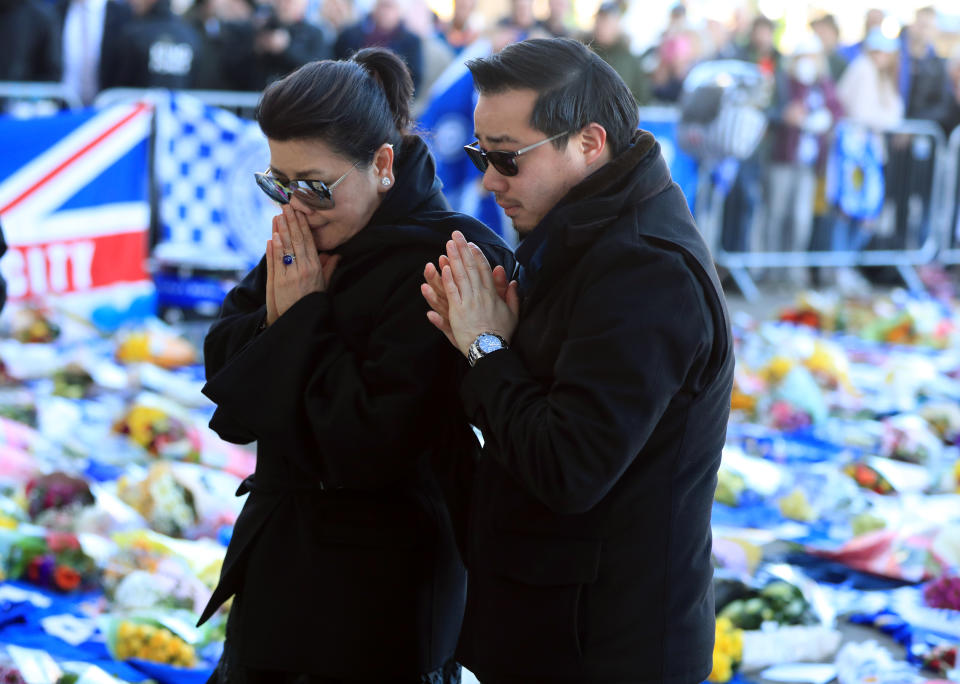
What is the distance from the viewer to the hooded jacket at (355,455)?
94.5 inches

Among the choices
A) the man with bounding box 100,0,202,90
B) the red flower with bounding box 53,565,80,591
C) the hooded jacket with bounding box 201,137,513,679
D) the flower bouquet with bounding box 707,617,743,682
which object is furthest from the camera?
the man with bounding box 100,0,202,90

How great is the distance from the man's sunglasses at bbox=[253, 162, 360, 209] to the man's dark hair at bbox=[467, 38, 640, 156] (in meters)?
0.41

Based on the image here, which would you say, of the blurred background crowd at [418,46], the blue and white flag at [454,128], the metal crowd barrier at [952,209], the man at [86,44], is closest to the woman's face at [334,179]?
the blue and white flag at [454,128]

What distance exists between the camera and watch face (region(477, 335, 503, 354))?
7.37ft

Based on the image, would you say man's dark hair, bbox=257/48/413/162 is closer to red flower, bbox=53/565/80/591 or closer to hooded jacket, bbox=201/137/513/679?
hooded jacket, bbox=201/137/513/679

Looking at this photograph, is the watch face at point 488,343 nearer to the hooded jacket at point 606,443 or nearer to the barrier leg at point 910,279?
the hooded jacket at point 606,443

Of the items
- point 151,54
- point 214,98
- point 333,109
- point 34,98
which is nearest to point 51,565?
point 333,109

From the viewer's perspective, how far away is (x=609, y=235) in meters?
2.16

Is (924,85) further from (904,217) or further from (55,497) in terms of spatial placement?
(55,497)

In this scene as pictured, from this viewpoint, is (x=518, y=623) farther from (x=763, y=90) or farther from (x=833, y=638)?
(x=763, y=90)

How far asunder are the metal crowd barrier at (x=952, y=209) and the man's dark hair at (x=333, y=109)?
12.3 m

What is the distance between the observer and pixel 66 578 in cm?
433

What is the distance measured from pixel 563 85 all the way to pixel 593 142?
12 centimetres

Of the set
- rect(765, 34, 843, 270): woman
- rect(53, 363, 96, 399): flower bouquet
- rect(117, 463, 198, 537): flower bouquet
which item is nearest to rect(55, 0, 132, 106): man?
rect(53, 363, 96, 399): flower bouquet
